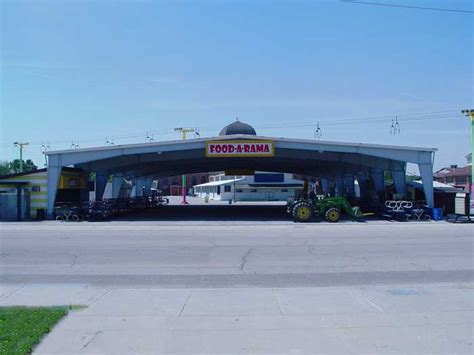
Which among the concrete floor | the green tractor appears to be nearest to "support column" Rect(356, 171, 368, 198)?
the green tractor

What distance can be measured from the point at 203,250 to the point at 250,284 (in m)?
Answer: 5.86

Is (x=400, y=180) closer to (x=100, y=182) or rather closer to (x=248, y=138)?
(x=248, y=138)

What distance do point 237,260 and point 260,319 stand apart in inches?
259

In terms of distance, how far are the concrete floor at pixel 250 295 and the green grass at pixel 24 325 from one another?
0.19m

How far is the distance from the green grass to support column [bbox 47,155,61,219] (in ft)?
87.7

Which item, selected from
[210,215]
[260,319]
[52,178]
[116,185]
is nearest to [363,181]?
[210,215]

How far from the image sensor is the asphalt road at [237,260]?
36.7 feet

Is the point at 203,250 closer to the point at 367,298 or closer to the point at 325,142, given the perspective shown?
the point at 367,298

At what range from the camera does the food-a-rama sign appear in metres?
34.2

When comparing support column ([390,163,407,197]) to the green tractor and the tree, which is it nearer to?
the green tractor

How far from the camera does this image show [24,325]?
6930mm

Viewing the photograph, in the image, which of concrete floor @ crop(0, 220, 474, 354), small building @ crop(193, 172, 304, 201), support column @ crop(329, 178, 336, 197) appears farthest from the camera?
small building @ crop(193, 172, 304, 201)

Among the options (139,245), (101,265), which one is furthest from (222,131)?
(101,265)

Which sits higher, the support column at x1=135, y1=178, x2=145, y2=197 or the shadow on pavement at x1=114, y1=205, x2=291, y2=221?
the support column at x1=135, y1=178, x2=145, y2=197
